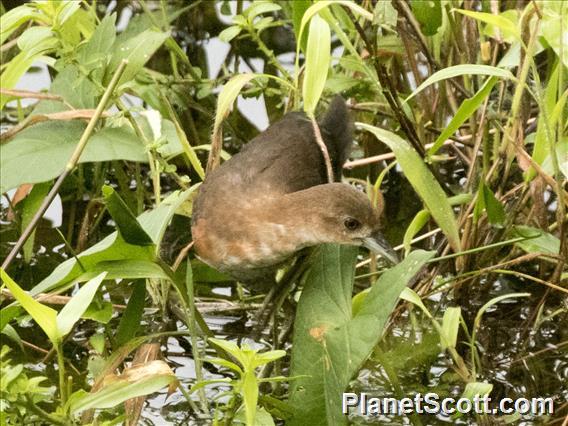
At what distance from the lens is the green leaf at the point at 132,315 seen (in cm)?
237

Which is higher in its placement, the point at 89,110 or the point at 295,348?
the point at 89,110

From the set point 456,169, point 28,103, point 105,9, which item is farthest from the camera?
point 105,9

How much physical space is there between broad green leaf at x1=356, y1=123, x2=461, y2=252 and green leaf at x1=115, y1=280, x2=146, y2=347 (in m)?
0.56

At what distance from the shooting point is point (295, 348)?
225cm

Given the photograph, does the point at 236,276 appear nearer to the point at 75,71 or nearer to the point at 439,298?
the point at 439,298

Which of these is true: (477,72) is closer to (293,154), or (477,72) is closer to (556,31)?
(556,31)

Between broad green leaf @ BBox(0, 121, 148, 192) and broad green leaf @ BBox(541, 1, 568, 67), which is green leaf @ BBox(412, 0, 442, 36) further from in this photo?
broad green leaf @ BBox(0, 121, 148, 192)

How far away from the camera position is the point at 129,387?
6.64 ft

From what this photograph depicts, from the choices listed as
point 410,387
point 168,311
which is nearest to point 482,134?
point 410,387

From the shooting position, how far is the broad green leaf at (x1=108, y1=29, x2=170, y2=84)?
2.82 m

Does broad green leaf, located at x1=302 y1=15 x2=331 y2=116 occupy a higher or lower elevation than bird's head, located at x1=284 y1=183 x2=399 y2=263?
higher

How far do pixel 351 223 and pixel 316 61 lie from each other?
1.11 feet

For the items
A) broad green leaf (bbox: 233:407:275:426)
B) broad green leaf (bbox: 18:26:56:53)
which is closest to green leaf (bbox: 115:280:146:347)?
broad green leaf (bbox: 233:407:275:426)

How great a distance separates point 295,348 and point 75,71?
113 cm
